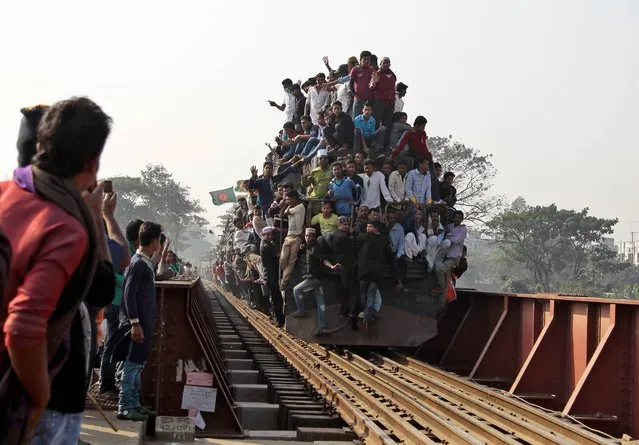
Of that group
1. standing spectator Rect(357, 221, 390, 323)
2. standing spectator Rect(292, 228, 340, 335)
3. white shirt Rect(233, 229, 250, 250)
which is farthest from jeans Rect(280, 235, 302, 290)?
white shirt Rect(233, 229, 250, 250)

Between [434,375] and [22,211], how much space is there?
10405mm

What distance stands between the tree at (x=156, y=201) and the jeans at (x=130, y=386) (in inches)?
3887

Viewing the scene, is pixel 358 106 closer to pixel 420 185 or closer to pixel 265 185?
pixel 420 185

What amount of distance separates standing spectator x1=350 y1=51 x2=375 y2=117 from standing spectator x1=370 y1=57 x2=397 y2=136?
134 mm

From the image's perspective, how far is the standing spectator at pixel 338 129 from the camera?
1512cm

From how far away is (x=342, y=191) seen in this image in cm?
1406

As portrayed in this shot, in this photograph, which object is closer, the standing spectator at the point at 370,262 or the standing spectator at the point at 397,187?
the standing spectator at the point at 370,262

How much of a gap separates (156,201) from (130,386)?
105m

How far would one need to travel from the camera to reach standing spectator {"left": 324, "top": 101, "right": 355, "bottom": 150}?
1512 cm

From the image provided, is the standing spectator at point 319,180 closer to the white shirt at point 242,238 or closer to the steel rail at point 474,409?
the steel rail at point 474,409

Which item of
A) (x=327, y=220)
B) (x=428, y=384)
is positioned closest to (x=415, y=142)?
(x=327, y=220)

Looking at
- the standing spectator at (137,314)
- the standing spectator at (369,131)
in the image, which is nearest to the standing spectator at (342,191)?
the standing spectator at (369,131)

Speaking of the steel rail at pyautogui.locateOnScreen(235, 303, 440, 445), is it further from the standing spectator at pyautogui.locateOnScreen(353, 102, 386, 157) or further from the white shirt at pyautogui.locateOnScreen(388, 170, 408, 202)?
the standing spectator at pyautogui.locateOnScreen(353, 102, 386, 157)

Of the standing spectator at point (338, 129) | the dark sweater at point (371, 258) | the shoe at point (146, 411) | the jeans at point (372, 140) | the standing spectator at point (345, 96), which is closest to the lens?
the shoe at point (146, 411)
